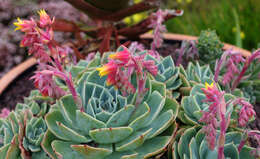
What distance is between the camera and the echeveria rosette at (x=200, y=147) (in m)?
0.79

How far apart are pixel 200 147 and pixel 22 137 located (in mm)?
596

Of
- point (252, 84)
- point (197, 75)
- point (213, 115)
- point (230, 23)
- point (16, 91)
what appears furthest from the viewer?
point (230, 23)

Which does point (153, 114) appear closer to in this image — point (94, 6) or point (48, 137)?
point (48, 137)

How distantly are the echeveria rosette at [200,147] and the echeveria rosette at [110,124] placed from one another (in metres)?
0.05

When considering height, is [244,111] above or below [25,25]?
below

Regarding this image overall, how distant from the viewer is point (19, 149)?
0.93 meters

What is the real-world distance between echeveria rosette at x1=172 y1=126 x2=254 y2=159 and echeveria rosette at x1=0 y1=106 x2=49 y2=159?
1.46 feet

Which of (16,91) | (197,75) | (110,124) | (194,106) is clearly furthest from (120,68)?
(16,91)

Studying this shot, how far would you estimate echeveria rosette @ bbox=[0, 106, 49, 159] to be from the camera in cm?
89

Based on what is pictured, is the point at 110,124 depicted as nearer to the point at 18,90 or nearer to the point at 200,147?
the point at 200,147

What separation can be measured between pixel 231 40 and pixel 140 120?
1520mm

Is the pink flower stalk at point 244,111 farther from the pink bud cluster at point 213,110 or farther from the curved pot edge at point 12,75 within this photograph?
the curved pot edge at point 12,75

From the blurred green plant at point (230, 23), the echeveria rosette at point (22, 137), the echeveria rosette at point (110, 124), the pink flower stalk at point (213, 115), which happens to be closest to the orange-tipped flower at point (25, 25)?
the echeveria rosette at point (110, 124)

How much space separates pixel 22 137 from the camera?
0.94 meters
